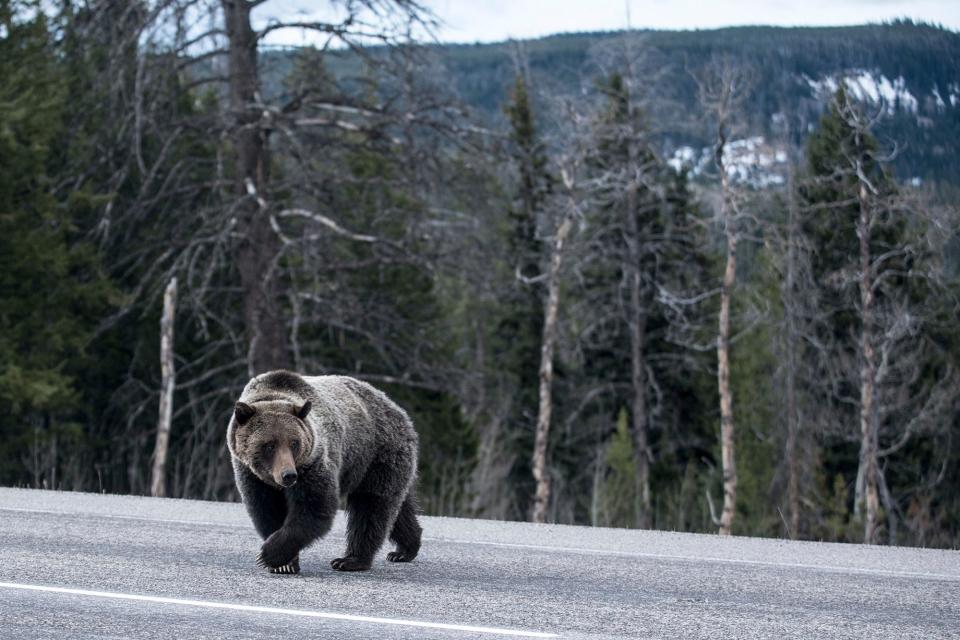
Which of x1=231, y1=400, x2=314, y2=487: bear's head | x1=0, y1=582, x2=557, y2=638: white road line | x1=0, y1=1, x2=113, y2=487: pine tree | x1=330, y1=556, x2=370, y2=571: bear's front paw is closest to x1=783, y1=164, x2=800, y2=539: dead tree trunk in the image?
x1=0, y1=1, x2=113, y2=487: pine tree

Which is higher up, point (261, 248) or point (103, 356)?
point (261, 248)

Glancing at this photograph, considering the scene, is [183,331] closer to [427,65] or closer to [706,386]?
[427,65]

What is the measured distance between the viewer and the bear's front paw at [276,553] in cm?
681

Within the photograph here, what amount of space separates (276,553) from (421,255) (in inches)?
562

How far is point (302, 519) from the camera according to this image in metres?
6.84

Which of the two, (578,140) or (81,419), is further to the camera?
(81,419)

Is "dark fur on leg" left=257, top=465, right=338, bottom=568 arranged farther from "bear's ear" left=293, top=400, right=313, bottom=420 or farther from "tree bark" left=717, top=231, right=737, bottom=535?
"tree bark" left=717, top=231, right=737, bottom=535

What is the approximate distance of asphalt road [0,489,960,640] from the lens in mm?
5629

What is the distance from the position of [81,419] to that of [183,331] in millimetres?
3271

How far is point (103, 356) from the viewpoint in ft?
94.7

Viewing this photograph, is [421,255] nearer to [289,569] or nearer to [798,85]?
[289,569]

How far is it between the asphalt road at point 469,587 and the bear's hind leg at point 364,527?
0.11 meters

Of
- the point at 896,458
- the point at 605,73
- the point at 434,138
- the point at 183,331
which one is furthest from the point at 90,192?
the point at 896,458

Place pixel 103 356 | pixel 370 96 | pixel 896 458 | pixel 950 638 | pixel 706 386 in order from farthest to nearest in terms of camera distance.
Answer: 1. pixel 706 386
2. pixel 896 458
3. pixel 103 356
4. pixel 370 96
5. pixel 950 638
